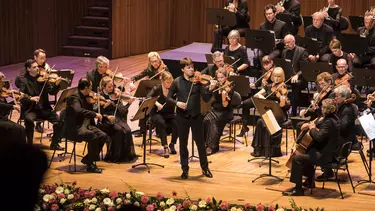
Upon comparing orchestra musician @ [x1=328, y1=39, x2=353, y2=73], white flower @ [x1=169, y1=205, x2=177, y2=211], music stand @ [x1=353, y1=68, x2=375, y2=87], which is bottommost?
white flower @ [x1=169, y1=205, x2=177, y2=211]

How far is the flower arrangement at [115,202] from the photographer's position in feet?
19.0

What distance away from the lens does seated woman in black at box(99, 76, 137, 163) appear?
318 inches

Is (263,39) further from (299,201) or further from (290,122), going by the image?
(299,201)

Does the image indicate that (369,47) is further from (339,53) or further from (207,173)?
(207,173)

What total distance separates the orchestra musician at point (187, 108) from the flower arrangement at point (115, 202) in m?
1.29

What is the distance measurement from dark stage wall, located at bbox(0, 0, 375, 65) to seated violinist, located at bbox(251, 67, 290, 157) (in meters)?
7.13

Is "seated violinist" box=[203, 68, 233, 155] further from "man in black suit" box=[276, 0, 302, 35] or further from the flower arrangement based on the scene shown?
"man in black suit" box=[276, 0, 302, 35]

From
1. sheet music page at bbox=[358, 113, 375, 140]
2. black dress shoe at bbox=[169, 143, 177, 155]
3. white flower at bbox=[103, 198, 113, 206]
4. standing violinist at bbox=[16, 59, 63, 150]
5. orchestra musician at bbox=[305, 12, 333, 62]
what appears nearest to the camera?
white flower at bbox=[103, 198, 113, 206]

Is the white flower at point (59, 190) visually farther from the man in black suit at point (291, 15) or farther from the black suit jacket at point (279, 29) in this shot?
the man in black suit at point (291, 15)

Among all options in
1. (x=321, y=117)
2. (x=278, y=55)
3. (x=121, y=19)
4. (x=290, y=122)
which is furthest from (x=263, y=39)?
(x=121, y=19)

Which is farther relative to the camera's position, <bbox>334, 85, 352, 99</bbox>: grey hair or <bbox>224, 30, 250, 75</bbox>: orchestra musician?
<bbox>224, 30, 250, 75</bbox>: orchestra musician

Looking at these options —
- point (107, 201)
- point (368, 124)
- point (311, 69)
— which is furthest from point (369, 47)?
point (107, 201)

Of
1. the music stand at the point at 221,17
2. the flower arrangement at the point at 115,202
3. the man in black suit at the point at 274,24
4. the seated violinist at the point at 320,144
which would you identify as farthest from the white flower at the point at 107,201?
the man in black suit at the point at 274,24

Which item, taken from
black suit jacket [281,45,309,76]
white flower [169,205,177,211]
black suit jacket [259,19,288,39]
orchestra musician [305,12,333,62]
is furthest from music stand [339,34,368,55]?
white flower [169,205,177,211]
